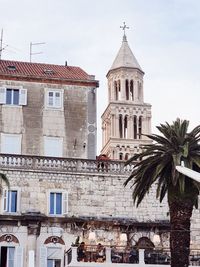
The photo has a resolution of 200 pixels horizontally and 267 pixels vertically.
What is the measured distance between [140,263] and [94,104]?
49.8 feet

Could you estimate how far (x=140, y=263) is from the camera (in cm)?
4222

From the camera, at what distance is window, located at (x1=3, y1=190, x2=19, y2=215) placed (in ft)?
151

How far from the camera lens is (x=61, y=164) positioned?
4794 cm

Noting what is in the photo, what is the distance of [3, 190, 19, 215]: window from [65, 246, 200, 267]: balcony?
527 cm

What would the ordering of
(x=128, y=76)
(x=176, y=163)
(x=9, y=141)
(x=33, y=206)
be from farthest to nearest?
(x=128, y=76)
(x=9, y=141)
(x=33, y=206)
(x=176, y=163)

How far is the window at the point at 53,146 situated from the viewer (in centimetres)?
5075

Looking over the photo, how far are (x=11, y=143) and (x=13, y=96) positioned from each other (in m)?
3.83

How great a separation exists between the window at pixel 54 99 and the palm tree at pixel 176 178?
1434cm

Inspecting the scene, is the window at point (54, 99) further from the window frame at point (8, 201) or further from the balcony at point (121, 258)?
the balcony at point (121, 258)

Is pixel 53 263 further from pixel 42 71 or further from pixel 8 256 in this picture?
pixel 42 71

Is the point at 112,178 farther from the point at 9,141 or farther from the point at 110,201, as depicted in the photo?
the point at 9,141

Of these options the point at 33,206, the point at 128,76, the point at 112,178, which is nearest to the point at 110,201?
the point at 112,178

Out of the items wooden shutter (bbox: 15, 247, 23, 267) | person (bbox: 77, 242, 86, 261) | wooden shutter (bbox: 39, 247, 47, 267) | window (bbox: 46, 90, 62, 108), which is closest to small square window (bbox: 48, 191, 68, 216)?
wooden shutter (bbox: 39, 247, 47, 267)

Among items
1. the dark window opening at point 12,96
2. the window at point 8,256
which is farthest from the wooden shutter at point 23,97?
the window at point 8,256
